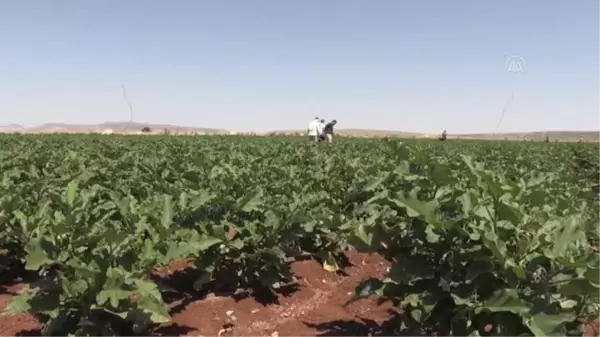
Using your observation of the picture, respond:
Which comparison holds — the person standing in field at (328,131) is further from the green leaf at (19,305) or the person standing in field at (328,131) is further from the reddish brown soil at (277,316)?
the green leaf at (19,305)

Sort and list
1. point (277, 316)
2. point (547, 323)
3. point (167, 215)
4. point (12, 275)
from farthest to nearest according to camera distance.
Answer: point (12, 275) → point (277, 316) → point (167, 215) → point (547, 323)

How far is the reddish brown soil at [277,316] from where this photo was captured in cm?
464

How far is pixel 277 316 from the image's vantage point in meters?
5.15

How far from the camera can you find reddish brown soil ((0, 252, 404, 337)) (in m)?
4.64

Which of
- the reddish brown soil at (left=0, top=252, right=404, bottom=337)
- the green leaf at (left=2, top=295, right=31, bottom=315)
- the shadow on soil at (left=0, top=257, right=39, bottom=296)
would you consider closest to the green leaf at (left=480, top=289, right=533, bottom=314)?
the reddish brown soil at (left=0, top=252, right=404, bottom=337)

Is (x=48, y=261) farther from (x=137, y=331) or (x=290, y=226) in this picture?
(x=290, y=226)

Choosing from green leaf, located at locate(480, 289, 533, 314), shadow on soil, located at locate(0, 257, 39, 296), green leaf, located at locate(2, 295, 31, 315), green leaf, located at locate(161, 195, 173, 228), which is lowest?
shadow on soil, located at locate(0, 257, 39, 296)

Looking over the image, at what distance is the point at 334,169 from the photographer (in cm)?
981

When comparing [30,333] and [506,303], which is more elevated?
[506,303]

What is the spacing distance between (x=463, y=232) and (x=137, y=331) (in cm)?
245

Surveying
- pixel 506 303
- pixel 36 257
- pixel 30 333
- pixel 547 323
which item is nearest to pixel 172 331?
pixel 30 333

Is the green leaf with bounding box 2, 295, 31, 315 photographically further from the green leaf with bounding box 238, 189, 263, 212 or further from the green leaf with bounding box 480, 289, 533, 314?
the green leaf with bounding box 480, 289, 533, 314

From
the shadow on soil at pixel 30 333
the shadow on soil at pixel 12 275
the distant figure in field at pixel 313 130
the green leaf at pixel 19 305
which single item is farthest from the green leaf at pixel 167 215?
the distant figure in field at pixel 313 130

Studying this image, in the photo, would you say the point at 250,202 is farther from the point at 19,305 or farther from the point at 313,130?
the point at 313,130
